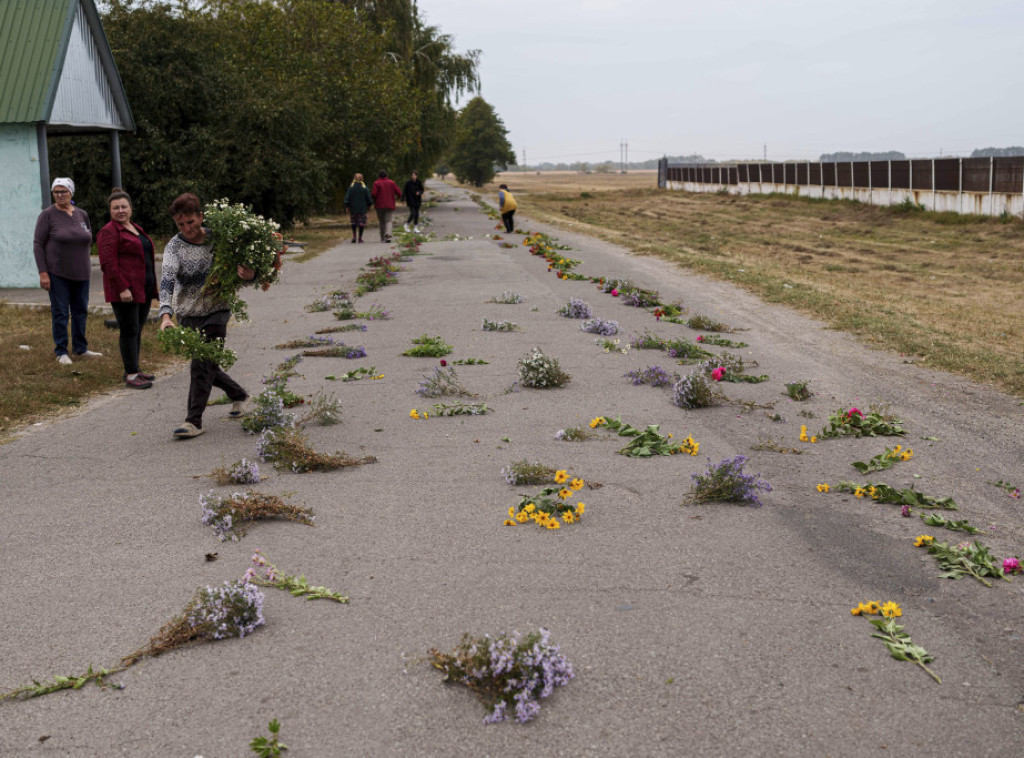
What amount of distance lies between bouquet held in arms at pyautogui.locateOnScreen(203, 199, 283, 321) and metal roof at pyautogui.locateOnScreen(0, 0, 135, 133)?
429 inches

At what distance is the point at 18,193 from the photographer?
16719 millimetres

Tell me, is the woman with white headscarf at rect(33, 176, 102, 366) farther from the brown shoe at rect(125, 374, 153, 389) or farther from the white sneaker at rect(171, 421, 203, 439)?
the white sneaker at rect(171, 421, 203, 439)

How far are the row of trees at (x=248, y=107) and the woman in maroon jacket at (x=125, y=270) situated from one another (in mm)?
17248

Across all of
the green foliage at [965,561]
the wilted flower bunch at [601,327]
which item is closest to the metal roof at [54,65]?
the wilted flower bunch at [601,327]

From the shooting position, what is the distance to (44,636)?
13.6ft

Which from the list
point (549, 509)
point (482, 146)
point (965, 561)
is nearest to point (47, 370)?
point (549, 509)

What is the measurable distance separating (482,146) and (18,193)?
97.9 m

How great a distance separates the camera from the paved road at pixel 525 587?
3.42 metres

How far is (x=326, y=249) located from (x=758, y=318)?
16111 millimetres

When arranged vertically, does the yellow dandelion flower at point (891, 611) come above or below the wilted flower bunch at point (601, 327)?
below

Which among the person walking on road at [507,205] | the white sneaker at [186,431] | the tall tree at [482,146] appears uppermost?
the tall tree at [482,146]

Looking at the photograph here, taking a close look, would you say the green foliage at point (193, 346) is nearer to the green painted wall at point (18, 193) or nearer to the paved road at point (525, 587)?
the paved road at point (525, 587)

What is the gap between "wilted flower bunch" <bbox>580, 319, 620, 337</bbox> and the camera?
12.1 metres

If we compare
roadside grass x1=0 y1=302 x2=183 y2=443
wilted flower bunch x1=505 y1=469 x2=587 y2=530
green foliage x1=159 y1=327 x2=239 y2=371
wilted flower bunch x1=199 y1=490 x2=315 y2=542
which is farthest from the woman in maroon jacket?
wilted flower bunch x1=505 y1=469 x2=587 y2=530
